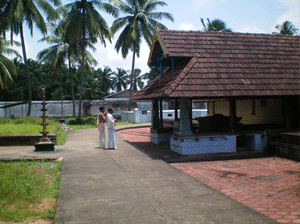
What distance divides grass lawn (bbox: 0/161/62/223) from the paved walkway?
192 millimetres

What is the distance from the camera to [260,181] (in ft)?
20.7

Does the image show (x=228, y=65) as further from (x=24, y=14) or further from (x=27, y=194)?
(x=24, y=14)

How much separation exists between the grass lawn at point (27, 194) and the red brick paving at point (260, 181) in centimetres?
315

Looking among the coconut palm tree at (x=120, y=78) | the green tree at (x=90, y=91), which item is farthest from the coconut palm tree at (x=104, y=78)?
the green tree at (x=90, y=91)

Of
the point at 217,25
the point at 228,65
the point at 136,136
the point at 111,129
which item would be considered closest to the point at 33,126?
the point at 136,136

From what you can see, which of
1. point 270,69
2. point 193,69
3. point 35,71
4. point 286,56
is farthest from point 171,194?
point 35,71

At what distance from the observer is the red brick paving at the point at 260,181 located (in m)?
4.64

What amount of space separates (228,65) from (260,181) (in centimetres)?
512

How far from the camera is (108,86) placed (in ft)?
173

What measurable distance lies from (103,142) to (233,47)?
6182mm

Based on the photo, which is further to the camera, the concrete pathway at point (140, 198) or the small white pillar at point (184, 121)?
the small white pillar at point (184, 121)

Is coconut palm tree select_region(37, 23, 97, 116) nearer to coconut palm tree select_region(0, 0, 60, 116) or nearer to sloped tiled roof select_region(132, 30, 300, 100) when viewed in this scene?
coconut palm tree select_region(0, 0, 60, 116)

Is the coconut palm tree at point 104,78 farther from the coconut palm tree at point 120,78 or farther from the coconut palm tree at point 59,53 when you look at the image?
the coconut palm tree at point 59,53

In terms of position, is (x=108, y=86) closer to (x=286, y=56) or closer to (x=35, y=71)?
(x=35, y=71)
